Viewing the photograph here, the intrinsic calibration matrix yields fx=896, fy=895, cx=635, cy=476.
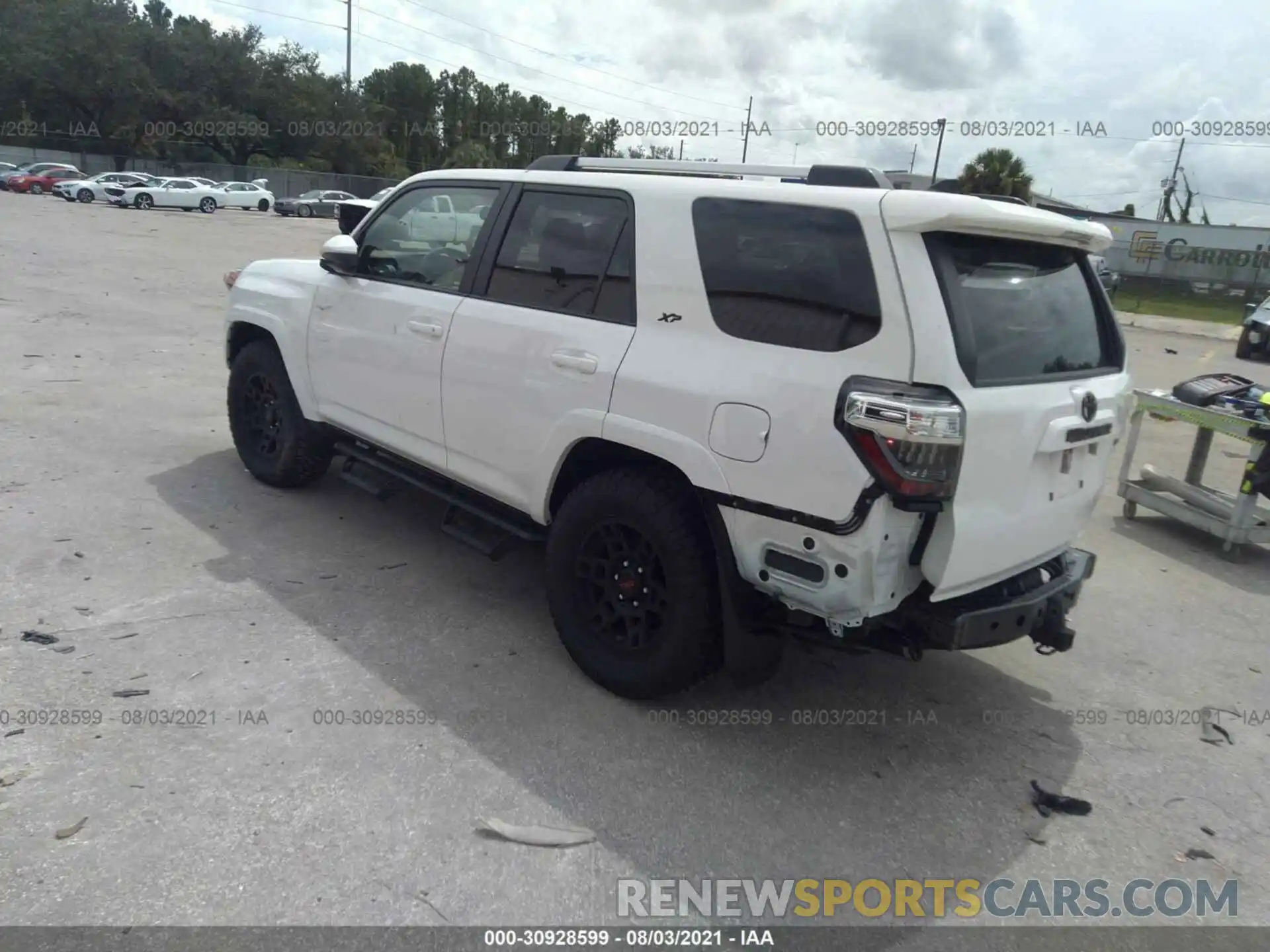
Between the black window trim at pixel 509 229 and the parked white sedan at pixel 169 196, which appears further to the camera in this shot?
the parked white sedan at pixel 169 196

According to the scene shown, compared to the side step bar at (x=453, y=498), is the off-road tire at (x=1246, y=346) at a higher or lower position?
higher

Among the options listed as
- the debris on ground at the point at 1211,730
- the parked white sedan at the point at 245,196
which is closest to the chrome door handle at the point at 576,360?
the debris on ground at the point at 1211,730

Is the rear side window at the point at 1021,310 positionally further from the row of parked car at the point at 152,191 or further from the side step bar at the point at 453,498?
the row of parked car at the point at 152,191

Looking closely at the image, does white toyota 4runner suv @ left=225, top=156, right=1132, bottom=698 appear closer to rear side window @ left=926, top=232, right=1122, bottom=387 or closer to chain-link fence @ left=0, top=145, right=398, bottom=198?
rear side window @ left=926, top=232, right=1122, bottom=387

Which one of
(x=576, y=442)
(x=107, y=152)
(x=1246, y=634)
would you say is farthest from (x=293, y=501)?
(x=107, y=152)

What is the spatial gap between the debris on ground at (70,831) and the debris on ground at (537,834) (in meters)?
1.17

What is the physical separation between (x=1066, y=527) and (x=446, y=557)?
10.1ft

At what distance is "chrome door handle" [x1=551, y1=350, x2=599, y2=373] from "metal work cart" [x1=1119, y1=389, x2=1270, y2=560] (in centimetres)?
455

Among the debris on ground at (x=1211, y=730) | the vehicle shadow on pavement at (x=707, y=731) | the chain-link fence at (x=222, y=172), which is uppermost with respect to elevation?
the chain-link fence at (x=222, y=172)

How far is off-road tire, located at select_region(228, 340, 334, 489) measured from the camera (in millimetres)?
5285

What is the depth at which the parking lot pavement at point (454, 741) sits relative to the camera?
8.68 ft

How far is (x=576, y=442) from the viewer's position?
3.62 m

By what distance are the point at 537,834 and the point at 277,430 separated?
11.7ft

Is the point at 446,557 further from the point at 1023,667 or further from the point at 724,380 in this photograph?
the point at 1023,667
